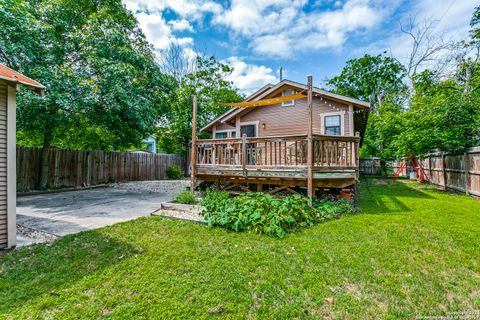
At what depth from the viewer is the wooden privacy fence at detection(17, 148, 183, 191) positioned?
943 cm

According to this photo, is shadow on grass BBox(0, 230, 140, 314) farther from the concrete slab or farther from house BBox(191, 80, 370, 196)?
house BBox(191, 80, 370, 196)

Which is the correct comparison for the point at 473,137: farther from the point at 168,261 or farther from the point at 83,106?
the point at 83,106

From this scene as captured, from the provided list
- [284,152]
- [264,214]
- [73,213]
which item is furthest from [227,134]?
[264,214]

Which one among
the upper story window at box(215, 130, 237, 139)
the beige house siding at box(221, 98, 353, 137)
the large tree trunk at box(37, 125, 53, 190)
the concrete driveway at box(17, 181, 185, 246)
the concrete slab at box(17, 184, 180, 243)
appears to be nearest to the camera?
the concrete driveway at box(17, 181, 185, 246)

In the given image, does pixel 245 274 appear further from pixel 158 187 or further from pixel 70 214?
pixel 158 187

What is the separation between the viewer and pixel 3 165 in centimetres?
352

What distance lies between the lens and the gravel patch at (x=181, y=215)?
5160 millimetres

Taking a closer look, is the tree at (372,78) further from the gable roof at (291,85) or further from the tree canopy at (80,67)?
the tree canopy at (80,67)

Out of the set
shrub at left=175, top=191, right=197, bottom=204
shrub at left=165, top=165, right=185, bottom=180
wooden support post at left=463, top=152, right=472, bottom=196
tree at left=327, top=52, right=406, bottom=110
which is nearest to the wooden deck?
shrub at left=175, top=191, right=197, bottom=204

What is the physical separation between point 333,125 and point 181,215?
23.5 ft

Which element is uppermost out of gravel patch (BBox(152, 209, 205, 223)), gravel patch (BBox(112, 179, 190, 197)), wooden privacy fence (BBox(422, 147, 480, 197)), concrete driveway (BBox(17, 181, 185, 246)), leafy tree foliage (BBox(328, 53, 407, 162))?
leafy tree foliage (BBox(328, 53, 407, 162))

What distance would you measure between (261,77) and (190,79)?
10776mm

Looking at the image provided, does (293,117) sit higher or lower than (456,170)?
higher

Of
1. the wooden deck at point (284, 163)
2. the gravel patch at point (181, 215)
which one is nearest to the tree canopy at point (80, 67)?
the wooden deck at point (284, 163)
